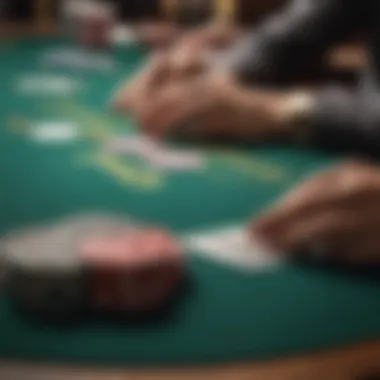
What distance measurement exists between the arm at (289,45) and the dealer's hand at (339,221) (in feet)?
1.43

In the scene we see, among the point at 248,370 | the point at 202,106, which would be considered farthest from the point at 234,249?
the point at 202,106

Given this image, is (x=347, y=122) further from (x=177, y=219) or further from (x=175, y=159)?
(x=177, y=219)

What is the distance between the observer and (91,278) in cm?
60

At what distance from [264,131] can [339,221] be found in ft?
1.10

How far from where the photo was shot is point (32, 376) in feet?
1.80

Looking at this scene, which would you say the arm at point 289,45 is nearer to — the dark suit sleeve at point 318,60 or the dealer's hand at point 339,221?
the dark suit sleeve at point 318,60

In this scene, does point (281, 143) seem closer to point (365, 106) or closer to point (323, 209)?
point (365, 106)

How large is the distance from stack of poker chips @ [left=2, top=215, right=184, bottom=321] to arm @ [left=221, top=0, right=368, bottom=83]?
54cm

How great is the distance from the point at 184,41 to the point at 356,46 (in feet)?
0.81

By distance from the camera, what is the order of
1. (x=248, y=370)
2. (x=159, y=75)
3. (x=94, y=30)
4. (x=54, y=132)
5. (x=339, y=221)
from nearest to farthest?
(x=248, y=370), (x=339, y=221), (x=54, y=132), (x=159, y=75), (x=94, y=30)

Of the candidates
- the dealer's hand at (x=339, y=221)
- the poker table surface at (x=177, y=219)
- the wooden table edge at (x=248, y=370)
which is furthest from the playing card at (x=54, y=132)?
the wooden table edge at (x=248, y=370)

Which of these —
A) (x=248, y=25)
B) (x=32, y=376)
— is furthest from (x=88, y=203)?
(x=248, y=25)

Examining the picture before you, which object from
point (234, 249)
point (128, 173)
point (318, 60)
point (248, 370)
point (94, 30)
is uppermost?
point (94, 30)

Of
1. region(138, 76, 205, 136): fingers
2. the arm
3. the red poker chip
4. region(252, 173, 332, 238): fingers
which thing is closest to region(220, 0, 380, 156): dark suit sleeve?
the arm
